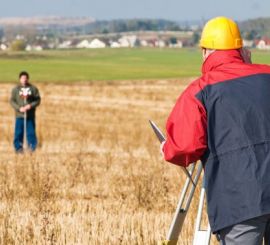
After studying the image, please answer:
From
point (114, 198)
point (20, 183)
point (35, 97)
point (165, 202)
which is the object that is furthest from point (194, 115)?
point (35, 97)

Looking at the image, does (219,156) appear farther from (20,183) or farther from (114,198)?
(20,183)

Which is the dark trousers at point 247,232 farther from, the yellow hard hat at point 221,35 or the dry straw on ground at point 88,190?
the dry straw on ground at point 88,190

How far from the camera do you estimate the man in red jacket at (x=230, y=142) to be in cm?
425

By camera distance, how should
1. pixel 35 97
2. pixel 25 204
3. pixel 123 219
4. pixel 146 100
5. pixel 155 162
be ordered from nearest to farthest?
pixel 123 219 < pixel 25 204 < pixel 155 162 < pixel 35 97 < pixel 146 100

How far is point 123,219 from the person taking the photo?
8.24m

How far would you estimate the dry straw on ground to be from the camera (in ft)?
24.7

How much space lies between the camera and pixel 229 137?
429cm

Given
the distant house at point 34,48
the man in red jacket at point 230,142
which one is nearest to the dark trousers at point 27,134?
the man in red jacket at point 230,142

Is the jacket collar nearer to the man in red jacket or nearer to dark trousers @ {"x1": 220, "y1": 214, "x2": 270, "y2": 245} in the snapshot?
the man in red jacket

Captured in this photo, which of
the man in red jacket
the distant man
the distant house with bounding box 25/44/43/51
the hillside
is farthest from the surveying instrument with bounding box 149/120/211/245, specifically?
the distant house with bounding box 25/44/43/51

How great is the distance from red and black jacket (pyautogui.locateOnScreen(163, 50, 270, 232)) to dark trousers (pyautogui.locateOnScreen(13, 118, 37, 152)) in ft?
42.1

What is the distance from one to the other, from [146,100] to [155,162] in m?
23.8

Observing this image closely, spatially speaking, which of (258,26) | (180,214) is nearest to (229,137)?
(180,214)

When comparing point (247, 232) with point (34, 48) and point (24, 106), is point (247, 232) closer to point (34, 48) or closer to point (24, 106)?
point (24, 106)
